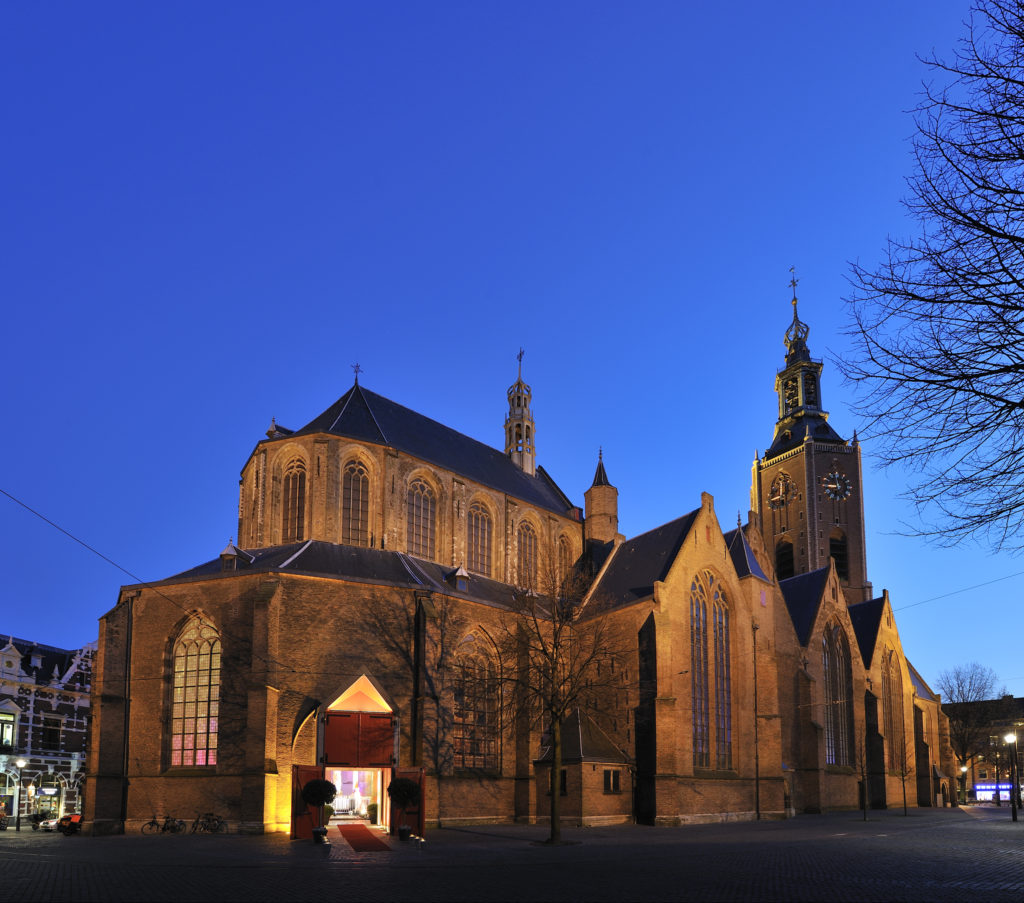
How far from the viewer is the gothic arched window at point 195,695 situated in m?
36.5

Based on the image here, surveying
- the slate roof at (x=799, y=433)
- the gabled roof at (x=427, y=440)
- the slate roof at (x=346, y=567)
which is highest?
the slate roof at (x=799, y=433)

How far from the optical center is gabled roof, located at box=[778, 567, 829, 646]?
53000 mm

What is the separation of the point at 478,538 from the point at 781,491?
131 ft

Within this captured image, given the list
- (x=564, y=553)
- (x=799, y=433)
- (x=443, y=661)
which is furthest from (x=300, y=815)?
(x=799, y=433)

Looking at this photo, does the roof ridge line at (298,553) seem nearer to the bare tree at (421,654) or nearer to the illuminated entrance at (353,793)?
the bare tree at (421,654)

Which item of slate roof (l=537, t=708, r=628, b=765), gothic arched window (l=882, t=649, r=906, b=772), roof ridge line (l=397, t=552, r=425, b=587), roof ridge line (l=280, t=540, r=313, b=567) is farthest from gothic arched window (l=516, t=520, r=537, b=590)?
gothic arched window (l=882, t=649, r=906, b=772)

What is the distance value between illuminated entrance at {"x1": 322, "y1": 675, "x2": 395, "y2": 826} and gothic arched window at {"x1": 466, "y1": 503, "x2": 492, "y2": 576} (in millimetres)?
12274

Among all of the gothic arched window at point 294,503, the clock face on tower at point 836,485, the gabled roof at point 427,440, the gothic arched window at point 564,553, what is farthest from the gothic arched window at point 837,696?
the gothic arched window at point 294,503

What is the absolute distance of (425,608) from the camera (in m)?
38.4

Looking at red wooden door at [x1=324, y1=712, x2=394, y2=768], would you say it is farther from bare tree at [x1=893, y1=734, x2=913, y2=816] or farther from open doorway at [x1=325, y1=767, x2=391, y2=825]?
bare tree at [x1=893, y1=734, x2=913, y2=816]

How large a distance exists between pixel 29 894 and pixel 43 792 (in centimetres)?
4960

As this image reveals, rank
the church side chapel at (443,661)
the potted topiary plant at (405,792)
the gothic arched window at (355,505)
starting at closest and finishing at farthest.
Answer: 1. the potted topiary plant at (405,792)
2. the church side chapel at (443,661)
3. the gothic arched window at (355,505)

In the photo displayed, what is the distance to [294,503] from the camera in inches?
1690

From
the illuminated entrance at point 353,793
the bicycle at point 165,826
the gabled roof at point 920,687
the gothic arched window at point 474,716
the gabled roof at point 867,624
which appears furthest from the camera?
the gabled roof at point 920,687
